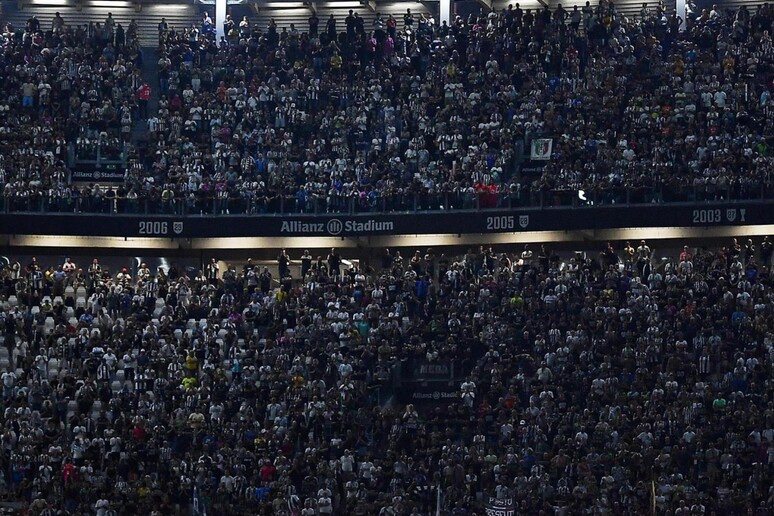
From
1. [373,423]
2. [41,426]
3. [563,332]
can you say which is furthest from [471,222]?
[41,426]

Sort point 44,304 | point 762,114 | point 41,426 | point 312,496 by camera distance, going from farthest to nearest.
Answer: point 762,114 < point 44,304 < point 41,426 < point 312,496

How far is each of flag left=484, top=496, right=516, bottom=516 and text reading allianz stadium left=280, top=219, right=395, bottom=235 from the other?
12828 mm

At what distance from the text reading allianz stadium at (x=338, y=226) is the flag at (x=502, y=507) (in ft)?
42.1

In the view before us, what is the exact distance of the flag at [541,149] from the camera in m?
49.1

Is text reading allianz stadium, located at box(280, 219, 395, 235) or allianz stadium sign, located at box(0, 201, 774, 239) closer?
allianz stadium sign, located at box(0, 201, 774, 239)

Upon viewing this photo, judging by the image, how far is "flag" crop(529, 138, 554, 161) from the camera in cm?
4906

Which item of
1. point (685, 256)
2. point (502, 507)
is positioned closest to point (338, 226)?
point (685, 256)

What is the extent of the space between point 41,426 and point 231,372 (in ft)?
15.0

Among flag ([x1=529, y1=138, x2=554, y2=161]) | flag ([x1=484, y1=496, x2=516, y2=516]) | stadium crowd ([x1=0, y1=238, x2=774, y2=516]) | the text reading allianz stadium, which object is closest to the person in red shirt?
stadium crowd ([x1=0, y1=238, x2=774, y2=516])

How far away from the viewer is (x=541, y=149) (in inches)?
1938

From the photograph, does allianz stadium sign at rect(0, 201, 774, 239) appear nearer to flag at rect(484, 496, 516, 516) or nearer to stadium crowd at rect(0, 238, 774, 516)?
stadium crowd at rect(0, 238, 774, 516)

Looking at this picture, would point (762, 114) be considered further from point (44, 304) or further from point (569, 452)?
point (44, 304)

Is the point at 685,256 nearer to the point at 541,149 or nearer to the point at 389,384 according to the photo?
the point at 541,149

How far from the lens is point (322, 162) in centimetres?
4956
